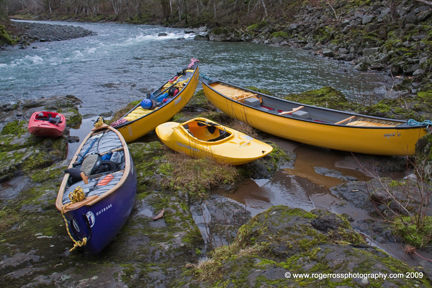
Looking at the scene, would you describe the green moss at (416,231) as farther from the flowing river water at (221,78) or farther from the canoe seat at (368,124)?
the canoe seat at (368,124)

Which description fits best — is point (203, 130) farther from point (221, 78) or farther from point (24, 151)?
point (221, 78)

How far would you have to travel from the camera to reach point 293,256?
3.29 m

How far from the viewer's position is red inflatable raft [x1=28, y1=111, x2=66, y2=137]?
949cm

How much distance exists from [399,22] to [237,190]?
2126cm

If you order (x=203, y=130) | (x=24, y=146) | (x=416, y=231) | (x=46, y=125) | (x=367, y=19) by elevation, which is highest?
(x=367, y=19)

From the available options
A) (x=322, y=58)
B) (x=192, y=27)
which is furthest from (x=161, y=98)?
(x=192, y=27)

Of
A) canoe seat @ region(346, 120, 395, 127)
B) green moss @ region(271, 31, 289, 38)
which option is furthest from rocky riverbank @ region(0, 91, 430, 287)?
green moss @ region(271, 31, 289, 38)

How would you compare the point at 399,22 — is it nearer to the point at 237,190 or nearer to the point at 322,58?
the point at 322,58

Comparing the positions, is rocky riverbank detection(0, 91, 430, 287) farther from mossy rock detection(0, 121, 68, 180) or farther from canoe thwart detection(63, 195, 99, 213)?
canoe thwart detection(63, 195, 99, 213)

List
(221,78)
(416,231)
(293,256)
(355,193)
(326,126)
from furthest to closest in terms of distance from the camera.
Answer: (221,78) → (326,126) → (355,193) → (416,231) → (293,256)

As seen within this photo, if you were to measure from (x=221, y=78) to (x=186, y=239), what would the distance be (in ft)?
48.3

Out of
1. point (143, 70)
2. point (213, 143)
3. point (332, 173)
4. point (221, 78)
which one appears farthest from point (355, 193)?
point (143, 70)

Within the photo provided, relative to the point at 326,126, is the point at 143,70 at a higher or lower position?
higher

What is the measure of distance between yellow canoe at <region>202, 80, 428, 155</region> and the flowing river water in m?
0.47
